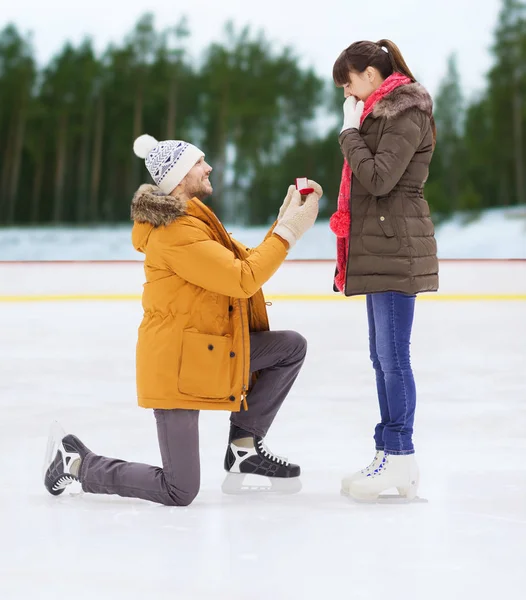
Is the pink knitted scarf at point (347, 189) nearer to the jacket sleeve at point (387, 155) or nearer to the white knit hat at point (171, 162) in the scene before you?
the jacket sleeve at point (387, 155)

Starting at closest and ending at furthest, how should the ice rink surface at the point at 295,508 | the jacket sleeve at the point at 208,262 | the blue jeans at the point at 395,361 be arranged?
the ice rink surface at the point at 295,508, the jacket sleeve at the point at 208,262, the blue jeans at the point at 395,361

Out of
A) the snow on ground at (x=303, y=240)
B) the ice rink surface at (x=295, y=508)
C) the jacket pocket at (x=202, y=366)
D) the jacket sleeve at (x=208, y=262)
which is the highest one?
the snow on ground at (x=303, y=240)

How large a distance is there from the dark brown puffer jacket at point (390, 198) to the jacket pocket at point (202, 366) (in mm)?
372

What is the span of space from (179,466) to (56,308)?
4.81 m

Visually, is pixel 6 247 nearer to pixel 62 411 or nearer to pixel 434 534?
pixel 62 411

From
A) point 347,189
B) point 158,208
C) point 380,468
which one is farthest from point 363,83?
point 380,468

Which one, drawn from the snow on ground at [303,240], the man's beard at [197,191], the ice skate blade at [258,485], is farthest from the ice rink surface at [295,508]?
the snow on ground at [303,240]

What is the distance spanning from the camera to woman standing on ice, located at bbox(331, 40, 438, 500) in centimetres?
234

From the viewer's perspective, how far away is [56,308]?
6.93 metres

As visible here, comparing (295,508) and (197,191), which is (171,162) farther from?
(295,508)

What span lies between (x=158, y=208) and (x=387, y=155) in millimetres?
585

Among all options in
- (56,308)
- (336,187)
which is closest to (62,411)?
(56,308)

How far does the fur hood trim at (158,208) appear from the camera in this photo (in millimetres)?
2332

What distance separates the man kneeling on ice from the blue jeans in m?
0.30
